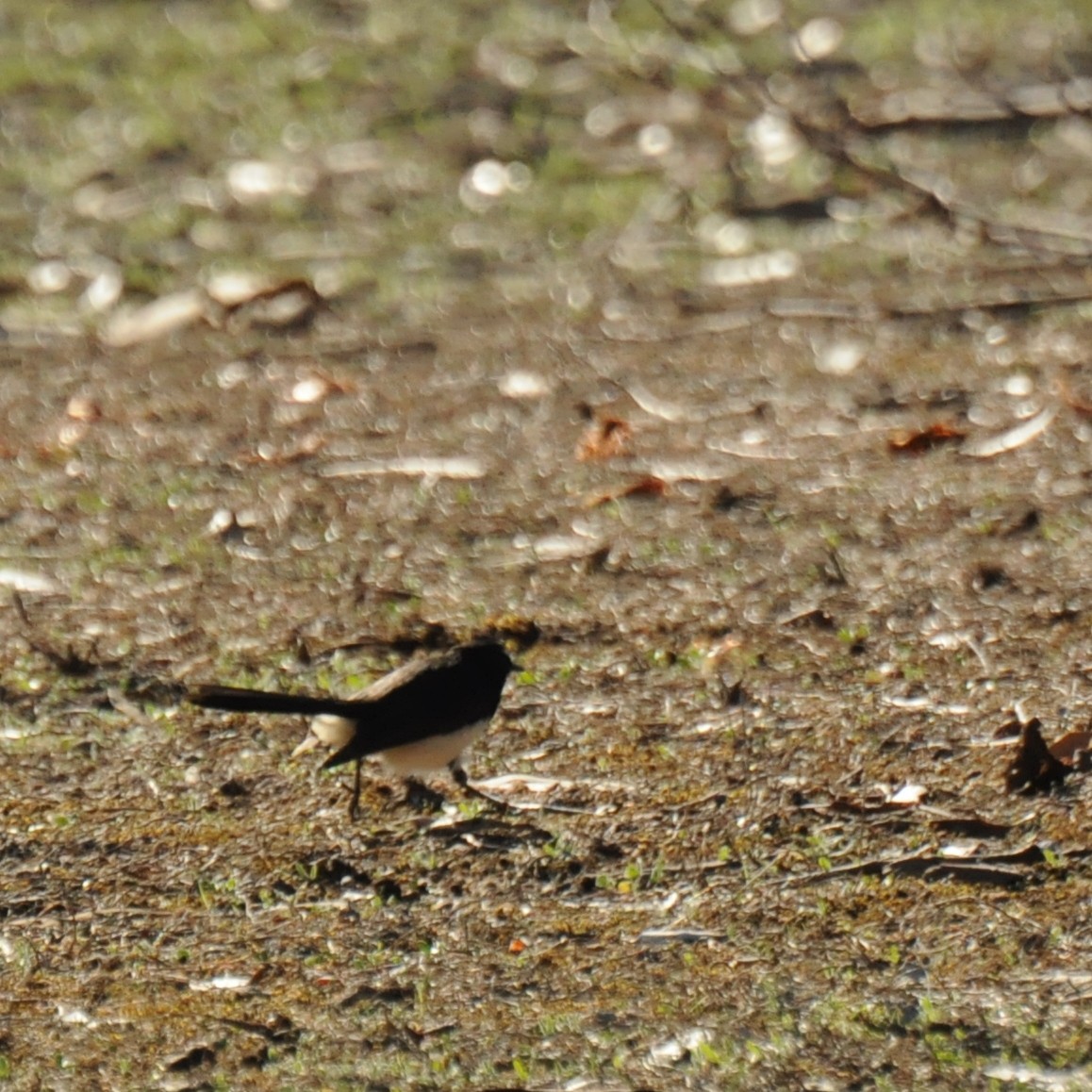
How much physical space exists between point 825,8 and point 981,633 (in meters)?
1.89

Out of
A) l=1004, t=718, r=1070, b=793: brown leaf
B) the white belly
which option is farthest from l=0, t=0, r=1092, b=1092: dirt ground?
the white belly

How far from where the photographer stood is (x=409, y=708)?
3.17 m

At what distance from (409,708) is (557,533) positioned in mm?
728

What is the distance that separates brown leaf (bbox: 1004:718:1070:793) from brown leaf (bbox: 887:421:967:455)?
0.79 meters

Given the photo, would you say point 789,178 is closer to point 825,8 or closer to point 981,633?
point 825,8

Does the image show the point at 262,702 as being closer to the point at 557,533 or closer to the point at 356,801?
the point at 356,801

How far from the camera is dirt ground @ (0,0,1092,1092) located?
3146mm

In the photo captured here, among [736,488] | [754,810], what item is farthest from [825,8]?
[754,810]

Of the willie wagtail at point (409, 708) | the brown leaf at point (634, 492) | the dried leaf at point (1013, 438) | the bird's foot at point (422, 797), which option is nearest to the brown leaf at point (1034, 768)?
the dried leaf at point (1013, 438)

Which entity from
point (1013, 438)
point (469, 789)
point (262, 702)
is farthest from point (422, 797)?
point (1013, 438)

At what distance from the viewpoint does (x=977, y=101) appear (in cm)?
396

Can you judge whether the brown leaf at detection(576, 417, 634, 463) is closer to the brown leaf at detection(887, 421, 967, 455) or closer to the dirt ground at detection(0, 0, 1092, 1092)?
the dirt ground at detection(0, 0, 1092, 1092)

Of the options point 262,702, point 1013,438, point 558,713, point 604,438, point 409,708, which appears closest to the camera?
point 409,708

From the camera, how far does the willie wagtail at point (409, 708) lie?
3143mm
